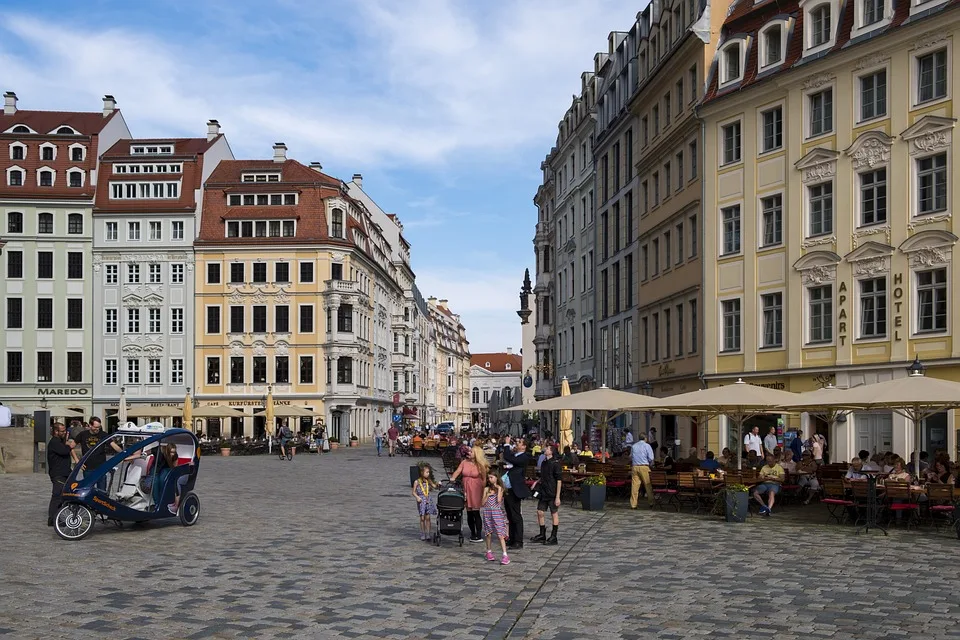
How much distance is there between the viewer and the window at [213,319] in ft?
255

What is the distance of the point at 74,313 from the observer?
7638cm

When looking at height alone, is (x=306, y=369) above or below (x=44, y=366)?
below

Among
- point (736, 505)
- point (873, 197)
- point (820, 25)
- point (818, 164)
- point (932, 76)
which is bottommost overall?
point (736, 505)

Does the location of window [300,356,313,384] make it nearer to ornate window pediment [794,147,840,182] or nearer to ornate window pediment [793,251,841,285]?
ornate window pediment [793,251,841,285]

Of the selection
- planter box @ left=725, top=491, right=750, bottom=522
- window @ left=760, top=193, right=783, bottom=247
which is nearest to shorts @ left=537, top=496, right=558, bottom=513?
planter box @ left=725, top=491, right=750, bottom=522

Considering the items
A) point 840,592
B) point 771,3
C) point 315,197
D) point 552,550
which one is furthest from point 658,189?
point 315,197

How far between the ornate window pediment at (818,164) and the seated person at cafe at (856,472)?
11.2 metres

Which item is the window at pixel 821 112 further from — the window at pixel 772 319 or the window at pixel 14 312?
the window at pixel 14 312

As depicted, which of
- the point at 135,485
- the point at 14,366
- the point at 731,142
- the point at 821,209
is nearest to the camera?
the point at 135,485

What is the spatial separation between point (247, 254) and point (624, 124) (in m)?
35.5

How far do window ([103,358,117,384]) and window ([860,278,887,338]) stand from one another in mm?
56590

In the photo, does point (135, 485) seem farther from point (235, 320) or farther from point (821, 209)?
point (235, 320)

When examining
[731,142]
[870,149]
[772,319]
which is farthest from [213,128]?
[870,149]

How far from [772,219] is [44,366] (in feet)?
181
